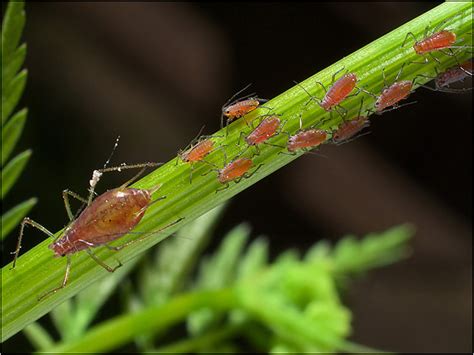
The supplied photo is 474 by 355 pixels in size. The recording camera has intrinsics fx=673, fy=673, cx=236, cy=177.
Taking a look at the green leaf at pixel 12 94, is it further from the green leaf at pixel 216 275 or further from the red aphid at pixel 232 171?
the green leaf at pixel 216 275

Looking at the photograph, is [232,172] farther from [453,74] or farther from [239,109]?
[453,74]

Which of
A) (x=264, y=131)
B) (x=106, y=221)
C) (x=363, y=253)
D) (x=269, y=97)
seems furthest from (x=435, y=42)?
(x=269, y=97)

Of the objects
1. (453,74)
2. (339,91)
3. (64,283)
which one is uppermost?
(453,74)

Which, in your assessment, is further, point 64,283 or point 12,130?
point 12,130

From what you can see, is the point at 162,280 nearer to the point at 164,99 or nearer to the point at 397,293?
the point at 164,99

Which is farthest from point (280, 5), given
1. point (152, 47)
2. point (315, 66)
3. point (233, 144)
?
point (233, 144)

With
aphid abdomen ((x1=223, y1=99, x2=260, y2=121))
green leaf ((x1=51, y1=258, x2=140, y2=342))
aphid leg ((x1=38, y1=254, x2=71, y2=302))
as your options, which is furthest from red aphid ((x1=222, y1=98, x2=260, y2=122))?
green leaf ((x1=51, y1=258, x2=140, y2=342))

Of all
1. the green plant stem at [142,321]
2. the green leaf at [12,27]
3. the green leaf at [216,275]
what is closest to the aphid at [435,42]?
the green leaf at [12,27]
